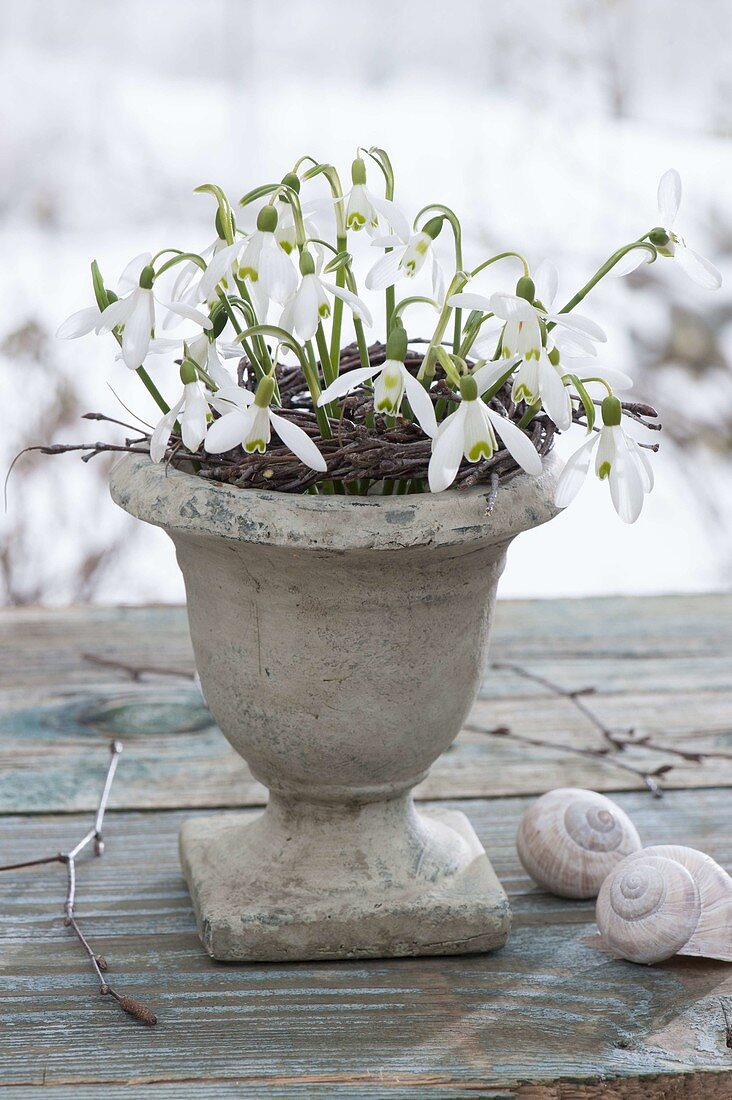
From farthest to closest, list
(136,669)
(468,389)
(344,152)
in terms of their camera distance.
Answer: (344,152), (136,669), (468,389)

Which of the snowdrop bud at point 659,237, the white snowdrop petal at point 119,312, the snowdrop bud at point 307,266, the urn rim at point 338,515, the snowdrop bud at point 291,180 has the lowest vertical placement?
the urn rim at point 338,515

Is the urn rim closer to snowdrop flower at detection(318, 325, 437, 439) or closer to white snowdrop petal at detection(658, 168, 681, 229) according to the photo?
snowdrop flower at detection(318, 325, 437, 439)

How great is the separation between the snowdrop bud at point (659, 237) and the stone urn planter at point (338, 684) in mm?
148

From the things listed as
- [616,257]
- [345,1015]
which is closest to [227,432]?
[616,257]

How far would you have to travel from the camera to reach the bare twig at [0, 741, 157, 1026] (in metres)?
0.73

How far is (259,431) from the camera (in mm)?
658

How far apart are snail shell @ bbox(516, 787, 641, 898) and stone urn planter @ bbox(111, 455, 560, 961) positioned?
0.04 meters

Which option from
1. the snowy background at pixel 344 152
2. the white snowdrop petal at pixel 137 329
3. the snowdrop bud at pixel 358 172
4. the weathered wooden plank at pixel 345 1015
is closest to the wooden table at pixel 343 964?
the weathered wooden plank at pixel 345 1015

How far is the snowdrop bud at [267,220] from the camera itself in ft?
2.11

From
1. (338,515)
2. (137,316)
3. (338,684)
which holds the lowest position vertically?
(338,684)

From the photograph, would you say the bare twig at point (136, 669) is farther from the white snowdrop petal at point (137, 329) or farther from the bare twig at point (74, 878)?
the white snowdrop petal at point (137, 329)

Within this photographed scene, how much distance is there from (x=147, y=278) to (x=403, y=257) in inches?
5.5

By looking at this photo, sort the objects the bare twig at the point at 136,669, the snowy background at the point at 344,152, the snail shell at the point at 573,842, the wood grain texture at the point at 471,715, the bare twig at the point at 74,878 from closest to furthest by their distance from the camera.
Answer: the bare twig at the point at 74,878 → the snail shell at the point at 573,842 → the wood grain texture at the point at 471,715 → the bare twig at the point at 136,669 → the snowy background at the point at 344,152

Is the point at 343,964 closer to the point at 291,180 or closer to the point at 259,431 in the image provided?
the point at 259,431
